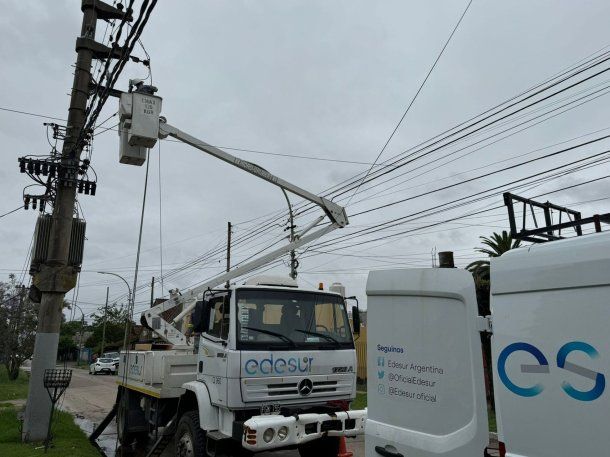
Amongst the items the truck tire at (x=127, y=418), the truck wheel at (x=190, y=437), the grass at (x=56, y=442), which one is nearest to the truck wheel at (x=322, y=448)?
the truck wheel at (x=190, y=437)

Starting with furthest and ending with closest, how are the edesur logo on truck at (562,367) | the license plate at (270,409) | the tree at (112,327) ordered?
Answer: the tree at (112,327) → the license plate at (270,409) → the edesur logo on truck at (562,367)

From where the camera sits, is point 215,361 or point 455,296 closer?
A: point 455,296

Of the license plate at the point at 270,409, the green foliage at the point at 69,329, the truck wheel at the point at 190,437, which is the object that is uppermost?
the green foliage at the point at 69,329

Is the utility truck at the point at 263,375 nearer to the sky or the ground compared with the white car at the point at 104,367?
nearer to the sky

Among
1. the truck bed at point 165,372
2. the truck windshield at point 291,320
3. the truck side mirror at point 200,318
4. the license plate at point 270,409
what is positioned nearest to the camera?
the license plate at point 270,409

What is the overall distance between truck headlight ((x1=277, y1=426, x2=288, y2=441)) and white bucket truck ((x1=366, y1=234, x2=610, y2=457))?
2542mm

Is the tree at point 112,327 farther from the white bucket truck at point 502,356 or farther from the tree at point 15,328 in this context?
the white bucket truck at point 502,356

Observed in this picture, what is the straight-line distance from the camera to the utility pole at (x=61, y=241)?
10.1 m

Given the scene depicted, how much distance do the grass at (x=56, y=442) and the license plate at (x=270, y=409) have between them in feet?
14.1

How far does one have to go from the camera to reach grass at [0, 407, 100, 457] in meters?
8.69

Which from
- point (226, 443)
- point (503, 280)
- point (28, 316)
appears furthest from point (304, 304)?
point (28, 316)

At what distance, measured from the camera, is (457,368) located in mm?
2986

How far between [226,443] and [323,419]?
132cm

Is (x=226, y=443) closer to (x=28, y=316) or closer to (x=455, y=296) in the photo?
(x=455, y=296)
